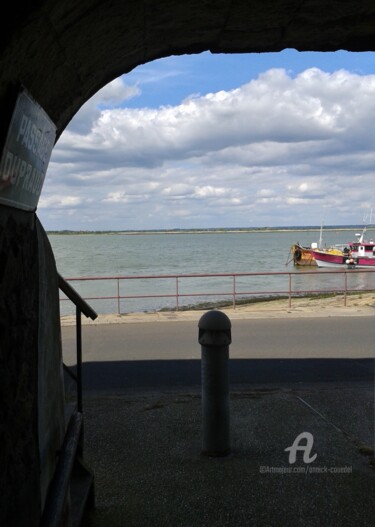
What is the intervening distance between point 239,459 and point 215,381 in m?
0.63

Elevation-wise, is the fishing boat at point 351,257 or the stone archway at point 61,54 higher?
the stone archway at point 61,54

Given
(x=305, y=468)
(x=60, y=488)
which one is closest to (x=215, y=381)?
(x=305, y=468)

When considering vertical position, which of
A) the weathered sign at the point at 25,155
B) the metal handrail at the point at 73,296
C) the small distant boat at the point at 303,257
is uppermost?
the weathered sign at the point at 25,155

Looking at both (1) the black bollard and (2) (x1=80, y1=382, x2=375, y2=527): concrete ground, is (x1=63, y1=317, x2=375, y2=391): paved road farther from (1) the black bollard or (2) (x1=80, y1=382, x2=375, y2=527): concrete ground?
(1) the black bollard

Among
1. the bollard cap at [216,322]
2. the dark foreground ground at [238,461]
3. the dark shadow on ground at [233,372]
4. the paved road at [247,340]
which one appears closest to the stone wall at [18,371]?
the dark foreground ground at [238,461]

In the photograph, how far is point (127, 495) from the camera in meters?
3.53

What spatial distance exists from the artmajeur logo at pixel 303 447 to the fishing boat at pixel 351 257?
1621 inches

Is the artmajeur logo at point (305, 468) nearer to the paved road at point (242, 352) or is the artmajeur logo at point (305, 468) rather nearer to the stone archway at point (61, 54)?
Result: the stone archway at point (61, 54)

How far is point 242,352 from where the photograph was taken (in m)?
8.30

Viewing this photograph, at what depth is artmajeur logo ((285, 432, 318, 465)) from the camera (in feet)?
13.3

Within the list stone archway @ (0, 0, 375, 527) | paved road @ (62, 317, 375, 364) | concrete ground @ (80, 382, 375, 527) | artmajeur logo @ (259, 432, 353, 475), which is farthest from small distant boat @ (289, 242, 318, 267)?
stone archway @ (0, 0, 375, 527)

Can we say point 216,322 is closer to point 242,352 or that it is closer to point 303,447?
point 303,447

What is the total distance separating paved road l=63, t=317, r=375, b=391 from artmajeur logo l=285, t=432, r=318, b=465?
78.4 inches

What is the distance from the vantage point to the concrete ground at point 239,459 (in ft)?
10.7
